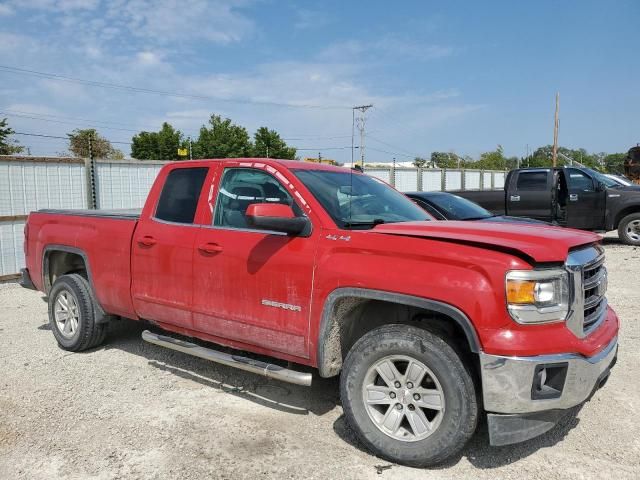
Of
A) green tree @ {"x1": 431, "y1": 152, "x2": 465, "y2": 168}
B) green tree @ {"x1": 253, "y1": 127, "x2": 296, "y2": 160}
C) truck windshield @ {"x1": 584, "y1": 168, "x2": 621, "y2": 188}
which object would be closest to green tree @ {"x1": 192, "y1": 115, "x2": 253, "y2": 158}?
green tree @ {"x1": 253, "y1": 127, "x2": 296, "y2": 160}

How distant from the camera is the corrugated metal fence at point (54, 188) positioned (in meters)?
9.09

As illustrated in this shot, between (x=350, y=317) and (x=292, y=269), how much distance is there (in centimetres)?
50

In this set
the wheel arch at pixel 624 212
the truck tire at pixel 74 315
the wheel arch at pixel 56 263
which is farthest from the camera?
the wheel arch at pixel 624 212

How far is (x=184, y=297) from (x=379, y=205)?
1.73 metres

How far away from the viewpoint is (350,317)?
137 inches

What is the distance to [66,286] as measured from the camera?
5.29 m

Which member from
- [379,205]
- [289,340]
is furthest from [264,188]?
[289,340]

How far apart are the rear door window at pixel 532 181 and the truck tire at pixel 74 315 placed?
10181 millimetres

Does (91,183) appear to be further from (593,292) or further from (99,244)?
(593,292)

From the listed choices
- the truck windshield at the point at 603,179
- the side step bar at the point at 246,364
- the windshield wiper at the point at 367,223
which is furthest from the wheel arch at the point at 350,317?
the truck windshield at the point at 603,179

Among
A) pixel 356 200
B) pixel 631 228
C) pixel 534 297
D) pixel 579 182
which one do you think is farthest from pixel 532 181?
pixel 534 297

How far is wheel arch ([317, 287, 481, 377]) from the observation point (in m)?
3.15

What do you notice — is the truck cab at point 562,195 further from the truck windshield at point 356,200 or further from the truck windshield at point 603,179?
the truck windshield at point 356,200

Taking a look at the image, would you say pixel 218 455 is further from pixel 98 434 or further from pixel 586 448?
pixel 586 448
